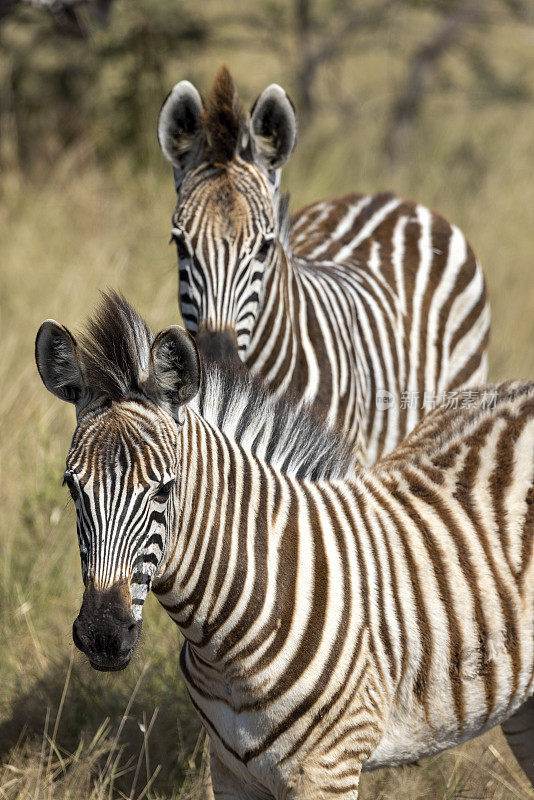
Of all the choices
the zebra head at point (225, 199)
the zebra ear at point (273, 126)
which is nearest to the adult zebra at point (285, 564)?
the zebra head at point (225, 199)

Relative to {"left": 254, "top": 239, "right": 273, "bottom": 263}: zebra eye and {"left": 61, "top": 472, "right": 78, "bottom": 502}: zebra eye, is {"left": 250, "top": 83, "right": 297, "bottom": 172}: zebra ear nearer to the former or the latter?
{"left": 254, "top": 239, "right": 273, "bottom": 263}: zebra eye

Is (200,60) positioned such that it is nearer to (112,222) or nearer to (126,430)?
(112,222)

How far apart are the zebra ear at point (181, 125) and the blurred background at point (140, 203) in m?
0.75

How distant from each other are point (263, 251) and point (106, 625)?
2.38 m

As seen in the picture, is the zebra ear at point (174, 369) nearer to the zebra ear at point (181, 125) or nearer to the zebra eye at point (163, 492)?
the zebra eye at point (163, 492)

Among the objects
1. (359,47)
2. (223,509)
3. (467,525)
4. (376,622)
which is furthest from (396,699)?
(359,47)

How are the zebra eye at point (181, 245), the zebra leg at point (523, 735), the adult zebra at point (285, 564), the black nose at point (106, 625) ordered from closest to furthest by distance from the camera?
the black nose at point (106, 625), the adult zebra at point (285, 564), the zebra leg at point (523, 735), the zebra eye at point (181, 245)

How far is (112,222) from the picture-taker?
906 centimetres

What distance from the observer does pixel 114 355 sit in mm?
2613

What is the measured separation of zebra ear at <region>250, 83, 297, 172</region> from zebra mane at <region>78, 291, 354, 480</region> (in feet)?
6.24

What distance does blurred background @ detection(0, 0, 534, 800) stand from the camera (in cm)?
409

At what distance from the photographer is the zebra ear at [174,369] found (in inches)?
100

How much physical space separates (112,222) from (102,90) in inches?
75.9

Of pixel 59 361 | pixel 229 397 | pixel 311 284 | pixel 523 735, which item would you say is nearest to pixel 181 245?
pixel 311 284
